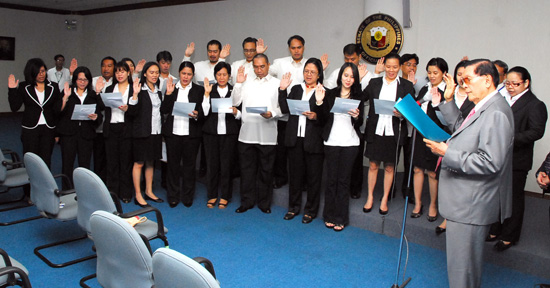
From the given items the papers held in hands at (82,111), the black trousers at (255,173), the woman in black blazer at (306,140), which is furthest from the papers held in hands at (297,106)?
the papers held in hands at (82,111)

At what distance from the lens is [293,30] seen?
7.39 meters

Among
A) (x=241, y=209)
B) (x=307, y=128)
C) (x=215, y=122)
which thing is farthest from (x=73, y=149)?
(x=307, y=128)

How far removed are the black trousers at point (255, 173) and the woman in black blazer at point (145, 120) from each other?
953 millimetres

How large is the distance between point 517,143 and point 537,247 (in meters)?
0.90

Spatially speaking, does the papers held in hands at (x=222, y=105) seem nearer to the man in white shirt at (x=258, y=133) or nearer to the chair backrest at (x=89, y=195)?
the man in white shirt at (x=258, y=133)

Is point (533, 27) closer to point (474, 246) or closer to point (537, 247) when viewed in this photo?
point (537, 247)

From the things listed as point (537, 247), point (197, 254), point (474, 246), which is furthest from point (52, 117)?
point (537, 247)

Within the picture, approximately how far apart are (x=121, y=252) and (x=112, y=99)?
2.81m

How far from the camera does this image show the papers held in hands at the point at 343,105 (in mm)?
4000

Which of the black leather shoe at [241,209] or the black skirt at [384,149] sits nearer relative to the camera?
the black skirt at [384,149]

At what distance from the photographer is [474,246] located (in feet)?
8.29

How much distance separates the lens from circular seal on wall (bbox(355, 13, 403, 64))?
6.07 meters

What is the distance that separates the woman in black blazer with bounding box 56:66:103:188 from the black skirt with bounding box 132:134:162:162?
1.66 feet

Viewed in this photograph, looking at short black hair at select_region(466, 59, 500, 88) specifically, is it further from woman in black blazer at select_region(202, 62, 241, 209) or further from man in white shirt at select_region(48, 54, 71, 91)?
man in white shirt at select_region(48, 54, 71, 91)
